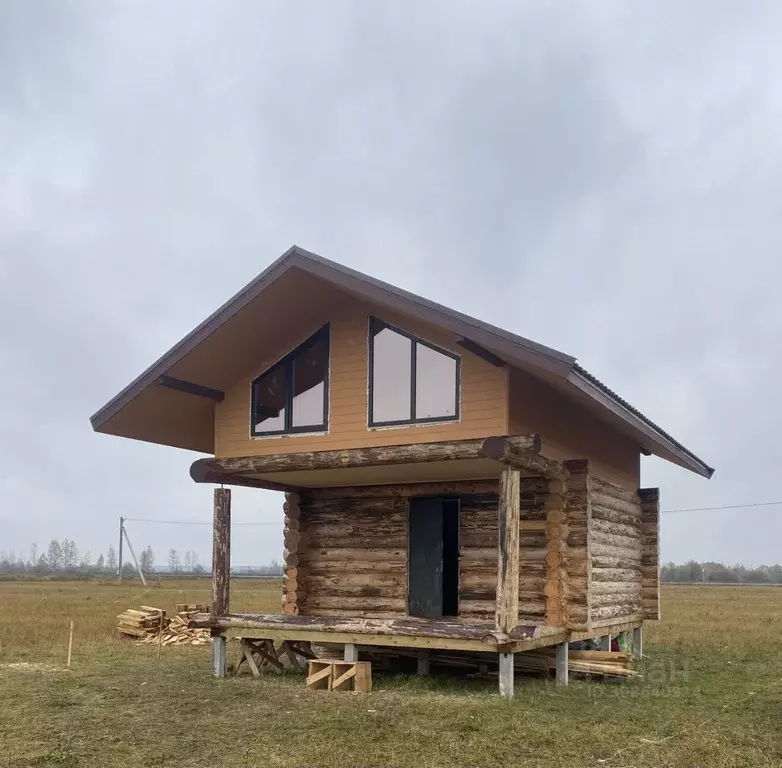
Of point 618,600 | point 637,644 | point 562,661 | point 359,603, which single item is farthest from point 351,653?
point 637,644

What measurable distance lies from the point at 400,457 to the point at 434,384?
50.3 inches

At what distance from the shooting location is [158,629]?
77.2 ft

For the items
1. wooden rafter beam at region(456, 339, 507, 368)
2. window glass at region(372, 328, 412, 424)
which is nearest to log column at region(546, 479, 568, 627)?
wooden rafter beam at region(456, 339, 507, 368)

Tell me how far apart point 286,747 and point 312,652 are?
764 cm

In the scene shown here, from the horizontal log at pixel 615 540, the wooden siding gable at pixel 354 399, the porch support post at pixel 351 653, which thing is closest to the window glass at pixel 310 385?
the wooden siding gable at pixel 354 399

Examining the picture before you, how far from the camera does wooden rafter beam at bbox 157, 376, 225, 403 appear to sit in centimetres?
1583

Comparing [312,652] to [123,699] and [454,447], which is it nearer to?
[123,699]

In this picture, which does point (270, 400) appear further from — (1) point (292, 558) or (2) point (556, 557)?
(2) point (556, 557)

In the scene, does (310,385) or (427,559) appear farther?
(427,559)

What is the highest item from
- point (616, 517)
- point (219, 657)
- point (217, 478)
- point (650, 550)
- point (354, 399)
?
Answer: point (354, 399)

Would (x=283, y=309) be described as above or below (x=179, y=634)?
above

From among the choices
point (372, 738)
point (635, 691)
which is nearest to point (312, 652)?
point (635, 691)

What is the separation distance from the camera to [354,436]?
14.6m

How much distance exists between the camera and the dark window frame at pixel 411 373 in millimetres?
13742
